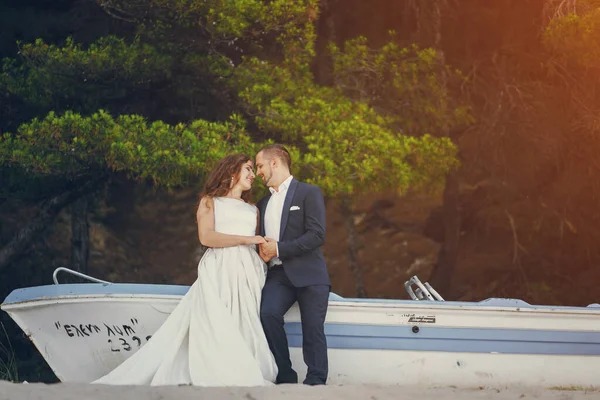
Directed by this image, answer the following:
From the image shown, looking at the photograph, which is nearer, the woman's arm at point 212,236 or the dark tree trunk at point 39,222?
the woman's arm at point 212,236

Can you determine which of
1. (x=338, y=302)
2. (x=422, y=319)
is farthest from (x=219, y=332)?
(x=422, y=319)

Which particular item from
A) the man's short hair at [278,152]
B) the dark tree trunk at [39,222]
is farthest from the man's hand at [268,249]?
the dark tree trunk at [39,222]

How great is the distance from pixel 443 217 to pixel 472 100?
1.84 m

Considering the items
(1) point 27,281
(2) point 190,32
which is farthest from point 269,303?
(1) point 27,281

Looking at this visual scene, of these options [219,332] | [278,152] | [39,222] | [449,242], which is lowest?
[449,242]

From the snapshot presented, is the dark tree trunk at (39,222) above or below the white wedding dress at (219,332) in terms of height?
below

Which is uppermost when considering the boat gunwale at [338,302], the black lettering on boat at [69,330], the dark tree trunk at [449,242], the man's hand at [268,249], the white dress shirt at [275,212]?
the white dress shirt at [275,212]

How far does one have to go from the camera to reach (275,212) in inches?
262

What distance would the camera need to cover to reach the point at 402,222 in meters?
15.5

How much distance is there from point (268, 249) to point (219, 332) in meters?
0.63

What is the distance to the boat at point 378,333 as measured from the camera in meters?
7.02

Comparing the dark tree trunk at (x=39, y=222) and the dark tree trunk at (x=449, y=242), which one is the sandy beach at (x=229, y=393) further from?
the dark tree trunk at (x=449, y=242)

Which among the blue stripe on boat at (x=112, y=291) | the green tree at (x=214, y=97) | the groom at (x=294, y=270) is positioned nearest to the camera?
the groom at (x=294, y=270)

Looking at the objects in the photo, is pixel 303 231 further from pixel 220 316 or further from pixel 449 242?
pixel 449 242
